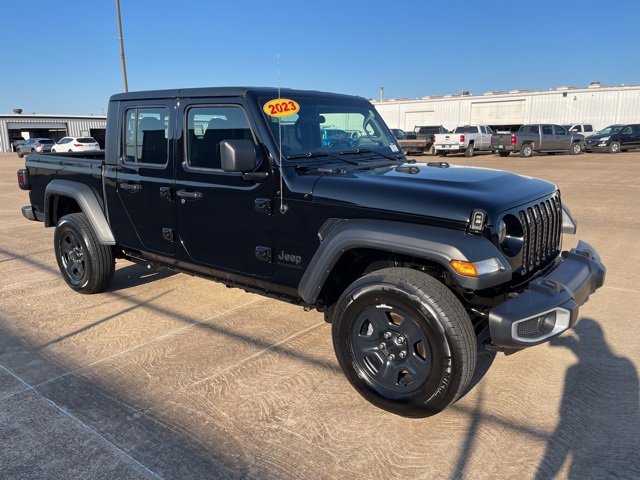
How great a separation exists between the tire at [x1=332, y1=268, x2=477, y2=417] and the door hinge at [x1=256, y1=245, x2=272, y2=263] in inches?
27.1

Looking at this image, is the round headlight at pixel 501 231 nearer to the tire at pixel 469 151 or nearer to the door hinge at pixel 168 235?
the door hinge at pixel 168 235

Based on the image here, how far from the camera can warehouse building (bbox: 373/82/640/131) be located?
36594 mm

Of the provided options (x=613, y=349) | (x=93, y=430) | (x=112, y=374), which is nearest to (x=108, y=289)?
(x=112, y=374)

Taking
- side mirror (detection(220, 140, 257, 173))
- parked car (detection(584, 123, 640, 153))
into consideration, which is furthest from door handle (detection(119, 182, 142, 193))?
parked car (detection(584, 123, 640, 153))

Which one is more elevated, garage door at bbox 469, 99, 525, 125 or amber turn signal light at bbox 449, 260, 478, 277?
garage door at bbox 469, 99, 525, 125

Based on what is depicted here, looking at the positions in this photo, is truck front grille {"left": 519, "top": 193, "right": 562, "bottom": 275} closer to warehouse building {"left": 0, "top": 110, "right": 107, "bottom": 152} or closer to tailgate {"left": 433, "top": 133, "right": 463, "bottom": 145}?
tailgate {"left": 433, "top": 133, "right": 463, "bottom": 145}

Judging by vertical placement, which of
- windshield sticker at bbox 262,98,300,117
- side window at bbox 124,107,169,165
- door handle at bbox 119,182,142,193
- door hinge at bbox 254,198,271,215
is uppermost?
windshield sticker at bbox 262,98,300,117

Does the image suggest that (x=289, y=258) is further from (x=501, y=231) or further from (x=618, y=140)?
(x=618, y=140)

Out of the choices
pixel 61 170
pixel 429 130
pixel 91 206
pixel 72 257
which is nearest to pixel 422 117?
pixel 429 130

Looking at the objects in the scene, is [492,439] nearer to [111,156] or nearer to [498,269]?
[498,269]

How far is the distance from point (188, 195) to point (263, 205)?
77 cm

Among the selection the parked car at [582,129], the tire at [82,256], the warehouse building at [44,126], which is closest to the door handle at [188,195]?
the tire at [82,256]

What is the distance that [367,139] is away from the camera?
4230mm

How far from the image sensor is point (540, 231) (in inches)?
127
